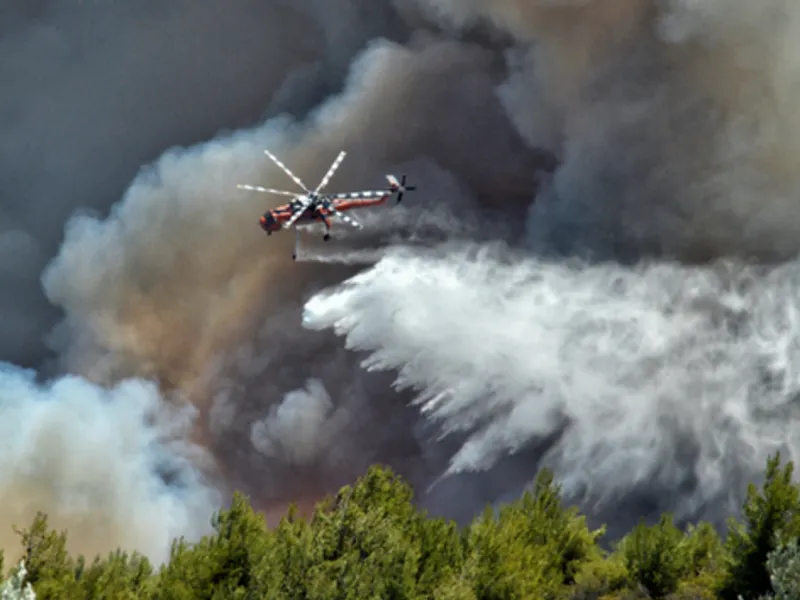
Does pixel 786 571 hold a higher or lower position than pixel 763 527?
lower

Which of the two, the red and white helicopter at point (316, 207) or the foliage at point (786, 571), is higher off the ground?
the red and white helicopter at point (316, 207)

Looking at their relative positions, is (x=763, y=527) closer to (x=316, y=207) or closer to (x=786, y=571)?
(x=786, y=571)

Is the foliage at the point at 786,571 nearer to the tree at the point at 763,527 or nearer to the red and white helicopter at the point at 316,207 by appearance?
the tree at the point at 763,527

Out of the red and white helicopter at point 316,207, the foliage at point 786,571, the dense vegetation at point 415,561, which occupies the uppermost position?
the red and white helicopter at point 316,207

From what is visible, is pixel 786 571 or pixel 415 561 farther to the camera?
pixel 415 561

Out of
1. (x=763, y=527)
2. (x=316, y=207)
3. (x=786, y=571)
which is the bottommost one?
(x=786, y=571)

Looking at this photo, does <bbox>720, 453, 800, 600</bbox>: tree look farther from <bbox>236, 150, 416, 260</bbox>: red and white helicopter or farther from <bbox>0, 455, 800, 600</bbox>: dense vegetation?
<bbox>236, 150, 416, 260</bbox>: red and white helicopter

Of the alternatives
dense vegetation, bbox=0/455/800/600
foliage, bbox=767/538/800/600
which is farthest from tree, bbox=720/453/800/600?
foliage, bbox=767/538/800/600

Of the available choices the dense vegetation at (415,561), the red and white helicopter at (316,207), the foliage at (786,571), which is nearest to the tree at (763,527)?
the dense vegetation at (415,561)

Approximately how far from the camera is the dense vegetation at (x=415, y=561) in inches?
938

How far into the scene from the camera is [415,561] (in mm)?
25547

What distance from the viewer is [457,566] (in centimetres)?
2741

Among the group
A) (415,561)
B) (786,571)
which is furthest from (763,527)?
(415,561)

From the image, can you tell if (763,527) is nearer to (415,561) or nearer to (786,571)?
A: (786,571)
